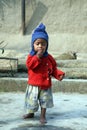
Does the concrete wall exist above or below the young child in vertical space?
above

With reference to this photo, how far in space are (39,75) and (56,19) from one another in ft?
40.5

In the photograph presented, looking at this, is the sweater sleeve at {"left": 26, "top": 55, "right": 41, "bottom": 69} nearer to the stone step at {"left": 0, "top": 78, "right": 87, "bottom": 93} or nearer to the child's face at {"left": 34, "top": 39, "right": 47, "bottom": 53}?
the child's face at {"left": 34, "top": 39, "right": 47, "bottom": 53}

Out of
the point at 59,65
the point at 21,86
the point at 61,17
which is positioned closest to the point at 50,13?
the point at 61,17

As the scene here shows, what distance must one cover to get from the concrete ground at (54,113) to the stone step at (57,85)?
A: 84 mm

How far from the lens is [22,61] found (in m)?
8.30

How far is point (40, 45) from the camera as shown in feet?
16.0

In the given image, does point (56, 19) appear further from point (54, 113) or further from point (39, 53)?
point (39, 53)

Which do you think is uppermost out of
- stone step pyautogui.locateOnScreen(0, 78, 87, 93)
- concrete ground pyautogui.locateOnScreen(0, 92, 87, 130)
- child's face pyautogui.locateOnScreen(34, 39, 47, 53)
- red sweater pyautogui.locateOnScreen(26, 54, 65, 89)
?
child's face pyautogui.locateOnScreen(34, 39, 47, 53)

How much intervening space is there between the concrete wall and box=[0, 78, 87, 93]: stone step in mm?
10492

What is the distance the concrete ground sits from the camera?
15.1 feet

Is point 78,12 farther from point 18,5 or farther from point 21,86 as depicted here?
point 21,86

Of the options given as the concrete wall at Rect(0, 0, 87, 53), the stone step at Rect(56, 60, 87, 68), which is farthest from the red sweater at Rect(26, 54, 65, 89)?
the concrete wall at Rect(0, 0, 87, 53)

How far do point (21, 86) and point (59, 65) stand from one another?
78.3 inches

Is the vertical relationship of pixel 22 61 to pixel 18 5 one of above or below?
below
